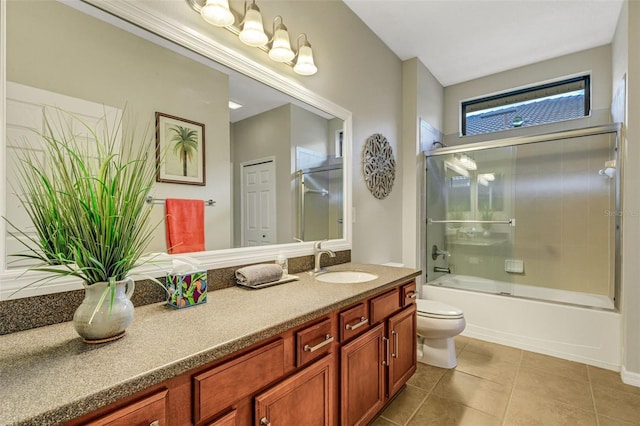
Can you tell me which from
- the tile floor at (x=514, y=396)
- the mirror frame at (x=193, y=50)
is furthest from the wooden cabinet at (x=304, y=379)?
the mirror frame at (x=193, y=50)

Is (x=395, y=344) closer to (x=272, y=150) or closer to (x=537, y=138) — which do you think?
(x=272, y=150)

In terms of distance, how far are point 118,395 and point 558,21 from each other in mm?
3695

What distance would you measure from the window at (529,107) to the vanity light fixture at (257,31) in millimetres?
2735

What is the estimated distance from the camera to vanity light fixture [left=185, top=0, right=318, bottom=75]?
136 centimetres

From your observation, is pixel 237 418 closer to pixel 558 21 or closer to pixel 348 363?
pixel 348 363

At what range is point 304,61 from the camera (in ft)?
5.96

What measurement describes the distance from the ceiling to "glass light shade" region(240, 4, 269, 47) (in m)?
1.15

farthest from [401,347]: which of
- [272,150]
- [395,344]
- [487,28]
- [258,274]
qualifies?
[487,28]

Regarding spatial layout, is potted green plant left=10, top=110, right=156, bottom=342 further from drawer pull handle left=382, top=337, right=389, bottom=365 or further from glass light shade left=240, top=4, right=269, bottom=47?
drawer pull handle left=382, top=337, right=389, bottom=365

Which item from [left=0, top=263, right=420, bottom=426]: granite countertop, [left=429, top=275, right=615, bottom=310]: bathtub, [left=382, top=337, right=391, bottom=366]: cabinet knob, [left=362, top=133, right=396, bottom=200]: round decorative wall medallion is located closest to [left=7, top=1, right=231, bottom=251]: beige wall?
[left=0, top=263, right=420, bottom=426]: granite countertop

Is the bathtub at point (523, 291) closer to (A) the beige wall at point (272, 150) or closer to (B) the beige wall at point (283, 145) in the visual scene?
(B) the beige wall at point (283, 145)

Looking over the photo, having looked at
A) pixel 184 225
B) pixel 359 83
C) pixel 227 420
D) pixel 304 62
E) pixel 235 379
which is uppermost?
pixel 359 83

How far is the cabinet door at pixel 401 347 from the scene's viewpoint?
5.46 feet

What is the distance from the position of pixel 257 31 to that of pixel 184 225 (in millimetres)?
1029
